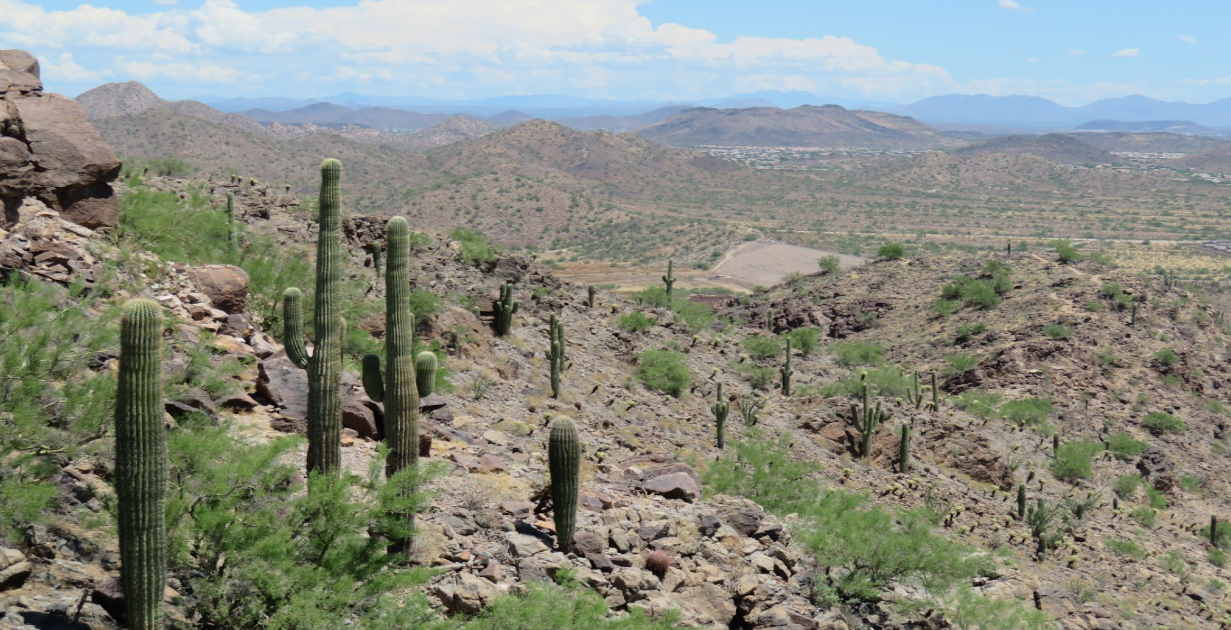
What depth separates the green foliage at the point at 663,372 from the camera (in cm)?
2825

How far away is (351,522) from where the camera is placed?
33.4 ft

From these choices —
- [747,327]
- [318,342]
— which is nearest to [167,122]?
[747,327]

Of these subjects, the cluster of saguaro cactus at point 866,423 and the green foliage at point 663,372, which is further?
the green foliage at point 663,372

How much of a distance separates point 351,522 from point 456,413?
345 inches

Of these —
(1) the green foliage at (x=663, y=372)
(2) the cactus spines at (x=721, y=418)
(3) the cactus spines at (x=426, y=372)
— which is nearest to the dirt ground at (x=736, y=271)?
(1) the green foliage at (x=663, y=372)

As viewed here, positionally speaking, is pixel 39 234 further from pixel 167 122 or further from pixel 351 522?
pixel 167 122

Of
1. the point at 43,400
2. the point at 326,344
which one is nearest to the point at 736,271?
the point at 326,344

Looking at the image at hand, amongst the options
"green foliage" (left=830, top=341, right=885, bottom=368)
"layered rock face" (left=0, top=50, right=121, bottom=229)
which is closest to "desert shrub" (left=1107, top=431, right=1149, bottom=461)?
"green foliage" (left=830, top=341, right=885, bottom=368)

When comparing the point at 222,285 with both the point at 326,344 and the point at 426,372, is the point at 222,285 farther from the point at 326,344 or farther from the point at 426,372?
the point at 326,344

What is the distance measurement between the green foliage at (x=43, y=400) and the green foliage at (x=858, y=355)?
3396 cm

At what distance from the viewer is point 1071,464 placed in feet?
101

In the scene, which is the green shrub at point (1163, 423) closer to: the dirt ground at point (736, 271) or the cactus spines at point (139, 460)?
the dirt ground at point (736, 271)

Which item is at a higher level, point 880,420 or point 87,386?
point 87,386

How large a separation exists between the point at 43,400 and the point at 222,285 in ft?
25.2
